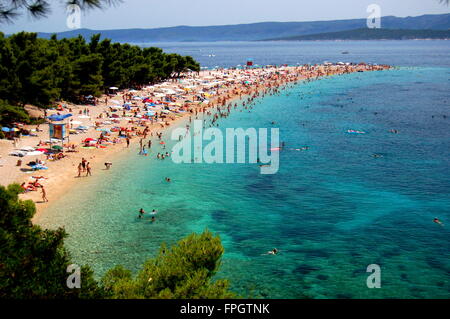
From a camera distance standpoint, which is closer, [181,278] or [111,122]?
[181,278]

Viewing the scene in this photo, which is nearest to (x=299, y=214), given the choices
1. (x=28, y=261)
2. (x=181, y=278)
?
(x=181, y=278)

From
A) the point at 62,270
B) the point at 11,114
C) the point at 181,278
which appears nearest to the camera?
the point at 62,270

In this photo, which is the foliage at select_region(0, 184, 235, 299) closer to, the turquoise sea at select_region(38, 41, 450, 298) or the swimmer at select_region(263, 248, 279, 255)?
the turquoise sea at select_region(38, 41, 450, 298)

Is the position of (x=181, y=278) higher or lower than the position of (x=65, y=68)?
lower

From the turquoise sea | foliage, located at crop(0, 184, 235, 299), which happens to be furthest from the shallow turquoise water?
foliage, located at crop(0, 184, 235, 299)

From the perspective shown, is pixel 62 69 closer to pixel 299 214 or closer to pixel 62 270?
pixel 299 214

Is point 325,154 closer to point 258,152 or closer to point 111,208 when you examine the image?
point 258,152

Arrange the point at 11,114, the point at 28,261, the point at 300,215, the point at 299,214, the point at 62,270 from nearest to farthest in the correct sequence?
the point at 28,261 < the point at 62,270 < the point at 300,215 < the point at 299,214 < the point at 11,114
